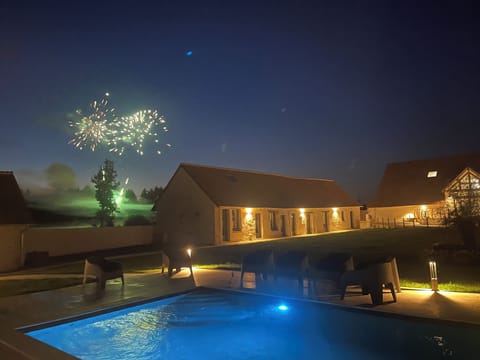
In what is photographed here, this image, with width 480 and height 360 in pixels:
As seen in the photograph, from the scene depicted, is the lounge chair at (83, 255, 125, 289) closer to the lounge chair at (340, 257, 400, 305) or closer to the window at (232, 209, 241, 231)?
the lounge chair at (340, 257, 400, 305)

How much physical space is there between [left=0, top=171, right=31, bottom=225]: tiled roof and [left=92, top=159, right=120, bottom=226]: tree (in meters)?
12.2

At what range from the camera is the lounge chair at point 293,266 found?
8.78 meters

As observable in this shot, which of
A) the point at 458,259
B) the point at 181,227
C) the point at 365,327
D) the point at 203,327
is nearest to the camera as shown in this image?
the point at 365,327

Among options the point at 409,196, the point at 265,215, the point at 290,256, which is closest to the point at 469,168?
the point at 409,196

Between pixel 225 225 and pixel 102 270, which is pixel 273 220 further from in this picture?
pixel 102 270

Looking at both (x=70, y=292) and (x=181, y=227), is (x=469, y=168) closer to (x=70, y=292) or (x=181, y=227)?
(x=181, y=227)

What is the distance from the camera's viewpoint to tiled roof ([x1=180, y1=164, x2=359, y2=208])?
93.6ft

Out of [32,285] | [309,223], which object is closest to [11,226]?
[32,285]

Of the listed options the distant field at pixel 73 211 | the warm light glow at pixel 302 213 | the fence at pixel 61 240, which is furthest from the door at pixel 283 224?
the distant field at pixel 73 211

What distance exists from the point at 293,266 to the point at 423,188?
3282 cm

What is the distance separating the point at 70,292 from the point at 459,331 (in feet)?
28.7

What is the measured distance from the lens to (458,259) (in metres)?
12.9

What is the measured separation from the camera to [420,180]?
126 ft

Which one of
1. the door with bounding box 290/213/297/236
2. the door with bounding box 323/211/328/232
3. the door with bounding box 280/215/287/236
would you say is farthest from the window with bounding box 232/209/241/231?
the door with bounding box 323/211/328/232
